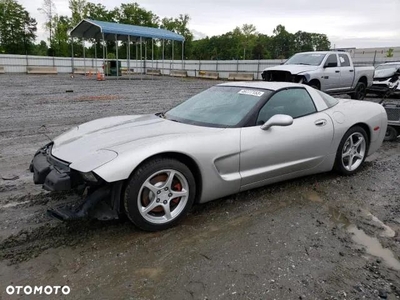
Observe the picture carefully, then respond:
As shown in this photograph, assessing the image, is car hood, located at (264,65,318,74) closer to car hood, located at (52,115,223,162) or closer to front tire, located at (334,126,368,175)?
front tire, located at (334,126,368,175)

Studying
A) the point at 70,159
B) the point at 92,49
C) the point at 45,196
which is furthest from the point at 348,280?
the point at 92,49

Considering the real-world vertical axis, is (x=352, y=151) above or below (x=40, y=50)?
below

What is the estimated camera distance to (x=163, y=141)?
9.45 ft

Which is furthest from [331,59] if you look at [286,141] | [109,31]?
[109,31]

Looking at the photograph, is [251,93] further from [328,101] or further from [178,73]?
[178,73]

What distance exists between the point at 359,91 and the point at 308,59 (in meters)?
2.80

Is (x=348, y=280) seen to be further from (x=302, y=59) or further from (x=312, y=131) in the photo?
(x=302, y=59)

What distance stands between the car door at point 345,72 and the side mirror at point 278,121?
917cm

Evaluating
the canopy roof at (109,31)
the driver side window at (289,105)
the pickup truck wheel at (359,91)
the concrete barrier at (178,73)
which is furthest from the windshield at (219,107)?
the concrete barrier at (178,73)

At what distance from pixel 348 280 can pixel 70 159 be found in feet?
7.81

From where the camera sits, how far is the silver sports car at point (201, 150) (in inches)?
105

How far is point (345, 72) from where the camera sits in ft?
37.4

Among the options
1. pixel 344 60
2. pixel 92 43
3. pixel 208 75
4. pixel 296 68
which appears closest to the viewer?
pixel 296 68

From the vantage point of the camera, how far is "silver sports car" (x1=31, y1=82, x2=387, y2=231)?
2.68 meters
